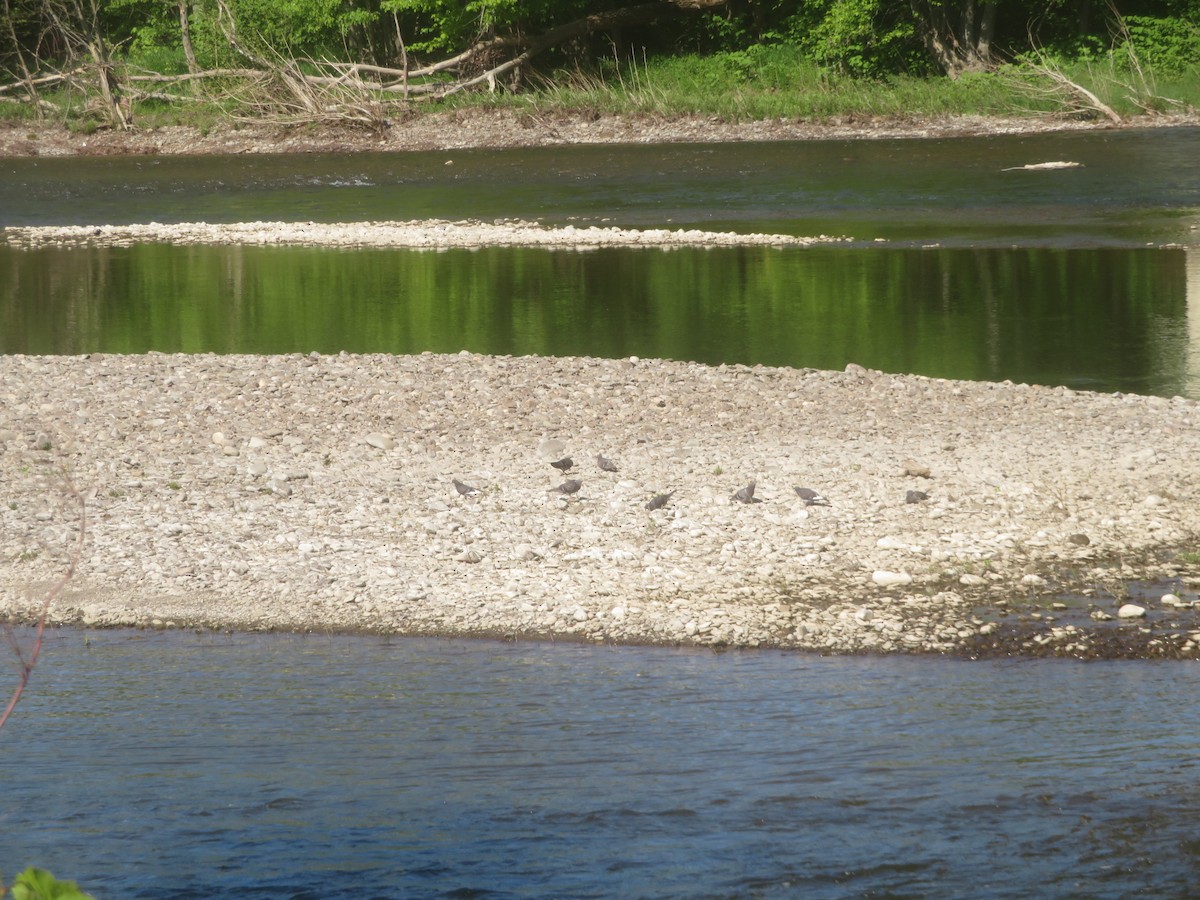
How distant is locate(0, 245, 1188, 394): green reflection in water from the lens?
15.8 meters

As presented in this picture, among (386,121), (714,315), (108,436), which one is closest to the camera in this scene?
(108,436)

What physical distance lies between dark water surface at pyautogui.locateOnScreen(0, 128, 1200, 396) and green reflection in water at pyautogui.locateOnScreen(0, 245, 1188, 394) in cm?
6

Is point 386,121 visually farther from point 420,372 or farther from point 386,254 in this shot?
point 420,372

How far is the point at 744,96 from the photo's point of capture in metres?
42.5

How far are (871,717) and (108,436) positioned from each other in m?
6.45

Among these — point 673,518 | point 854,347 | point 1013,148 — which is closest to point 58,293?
point 854,347

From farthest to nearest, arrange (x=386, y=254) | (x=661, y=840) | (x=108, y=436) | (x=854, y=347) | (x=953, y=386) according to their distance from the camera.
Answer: (x=386, y=254), (x=854, y=347), (x=953, y=386), (x=108, y=436), (x=661, y=840)

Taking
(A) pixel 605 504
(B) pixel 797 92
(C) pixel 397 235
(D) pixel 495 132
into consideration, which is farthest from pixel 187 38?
(A) pixel 605 504

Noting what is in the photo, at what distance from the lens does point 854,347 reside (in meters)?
16.0

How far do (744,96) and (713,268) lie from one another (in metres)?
21.5

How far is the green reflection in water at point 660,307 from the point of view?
15805 mm

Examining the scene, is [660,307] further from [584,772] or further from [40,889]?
[40,889]

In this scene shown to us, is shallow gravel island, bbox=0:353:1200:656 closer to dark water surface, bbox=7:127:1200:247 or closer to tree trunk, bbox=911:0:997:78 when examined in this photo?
dark water surface, bbox=7:127:1200:247

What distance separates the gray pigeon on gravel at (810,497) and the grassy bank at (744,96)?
31452 mm
